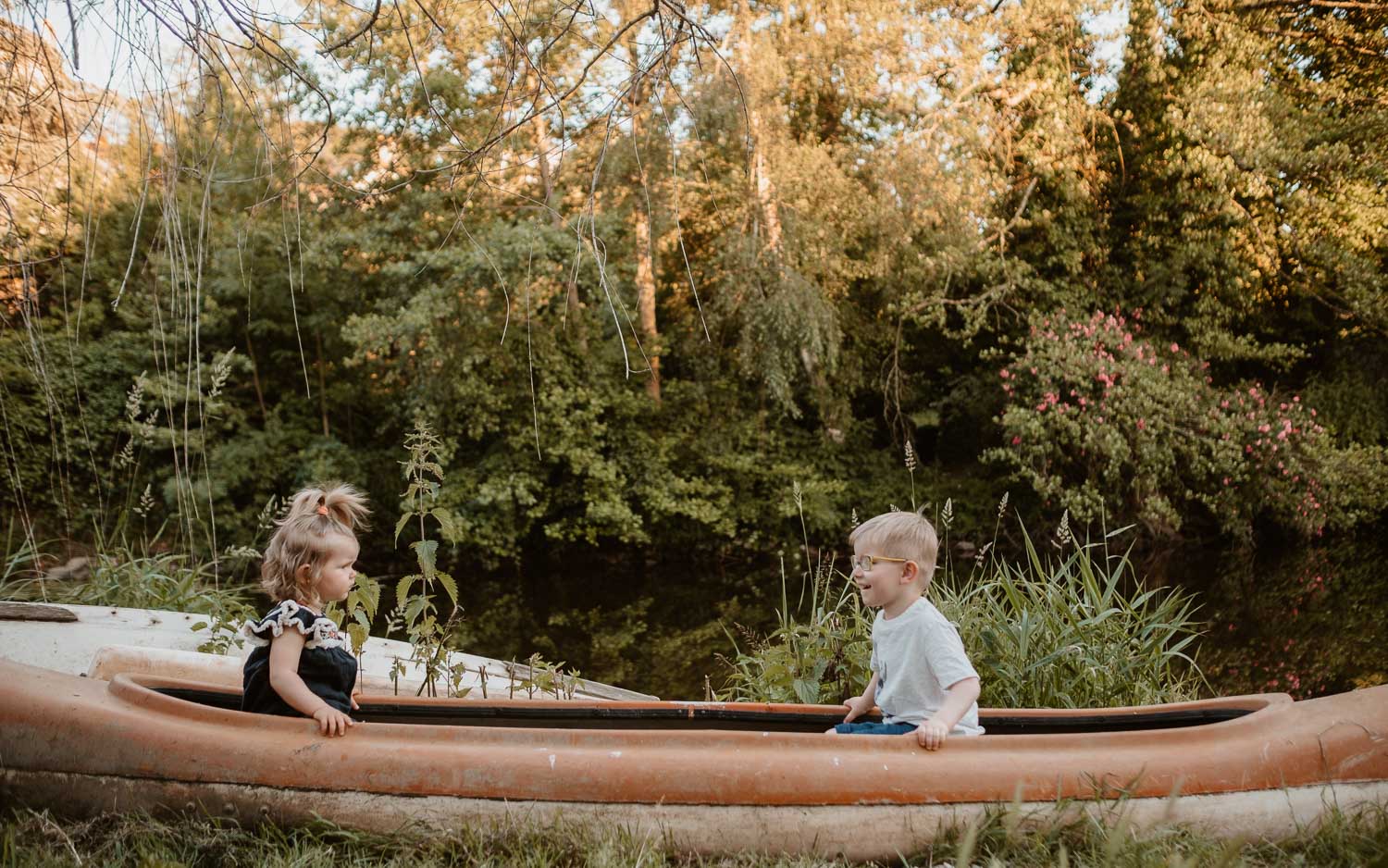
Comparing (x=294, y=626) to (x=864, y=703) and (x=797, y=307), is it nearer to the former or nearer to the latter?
(x=864, y=703)

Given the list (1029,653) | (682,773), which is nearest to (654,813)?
(682,773)

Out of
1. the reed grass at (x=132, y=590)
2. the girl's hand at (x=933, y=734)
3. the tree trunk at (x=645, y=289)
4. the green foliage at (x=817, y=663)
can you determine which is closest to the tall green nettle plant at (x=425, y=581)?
the green foliage at (x=817, y=663)

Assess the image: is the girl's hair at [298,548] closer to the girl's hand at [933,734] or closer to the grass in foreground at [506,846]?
the grass in foreground at [506,846]

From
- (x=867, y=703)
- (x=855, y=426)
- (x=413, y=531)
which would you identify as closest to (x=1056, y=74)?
(x=855, y=426)

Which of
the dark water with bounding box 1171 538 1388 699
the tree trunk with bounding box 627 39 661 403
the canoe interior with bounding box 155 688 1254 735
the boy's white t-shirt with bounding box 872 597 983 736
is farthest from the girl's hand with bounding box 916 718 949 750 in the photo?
the tree trunk with bounding box 627 39 661 403

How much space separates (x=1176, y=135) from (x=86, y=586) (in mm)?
10689

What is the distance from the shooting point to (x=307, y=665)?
2.53 meters

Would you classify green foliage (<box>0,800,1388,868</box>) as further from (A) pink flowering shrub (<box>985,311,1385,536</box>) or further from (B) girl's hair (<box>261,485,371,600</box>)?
(A) pink flowering shrub (<box>985,311,1385,536</box>)

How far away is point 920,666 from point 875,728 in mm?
230

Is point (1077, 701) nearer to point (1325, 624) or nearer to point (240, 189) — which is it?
point (1325, 624)

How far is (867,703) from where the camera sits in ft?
8.71

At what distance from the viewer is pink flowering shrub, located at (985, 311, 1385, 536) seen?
9.60 metres

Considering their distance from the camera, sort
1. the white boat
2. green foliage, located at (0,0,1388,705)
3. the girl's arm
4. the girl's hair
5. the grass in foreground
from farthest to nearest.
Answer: green foliage, located at (0,0,1388,705) → the white boat → the girl's hair → the girl's arm → the grass in foreground

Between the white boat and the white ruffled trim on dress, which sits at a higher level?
the white ruffled trim on dress
